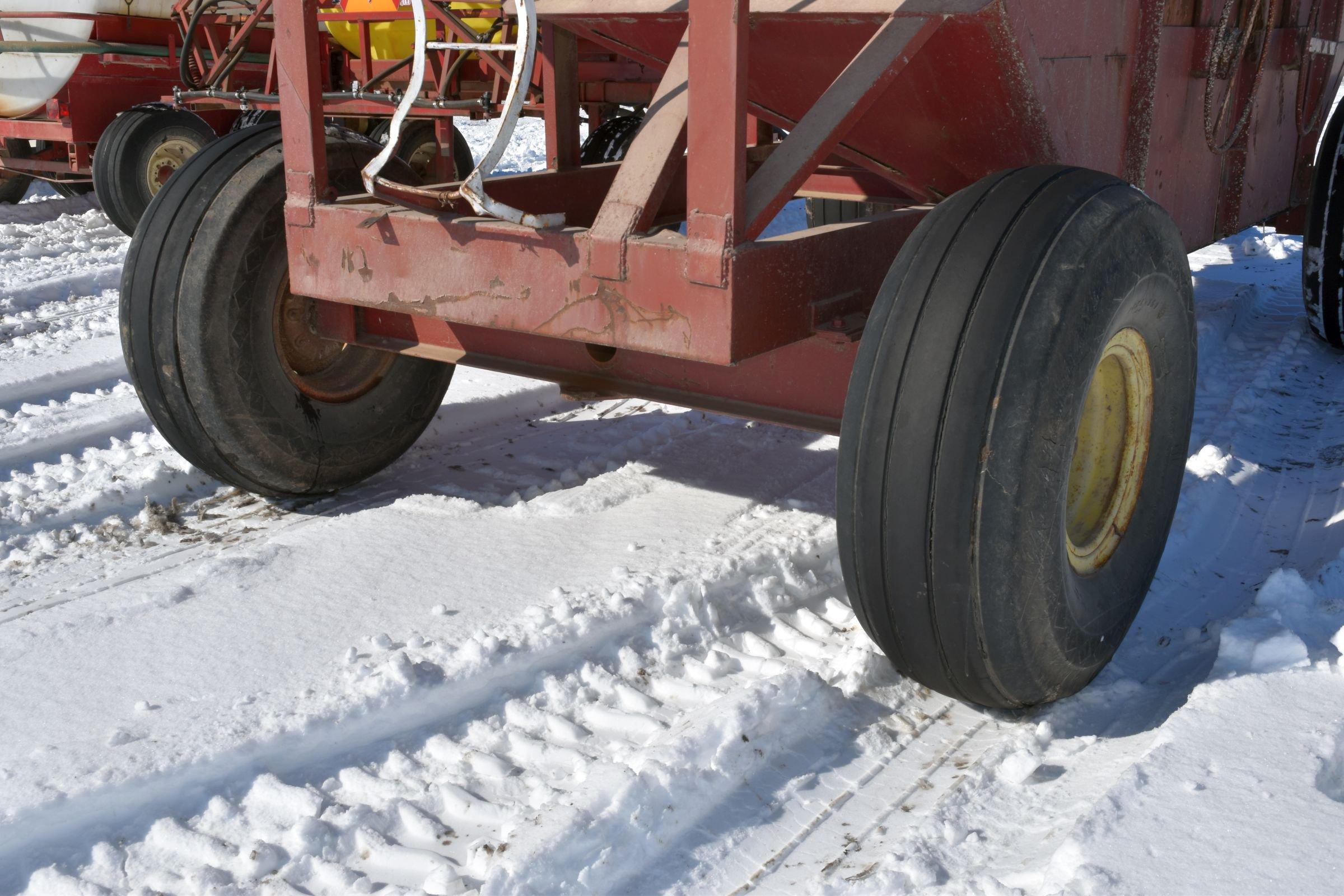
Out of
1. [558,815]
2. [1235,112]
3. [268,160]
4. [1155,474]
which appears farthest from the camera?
[1235,112]

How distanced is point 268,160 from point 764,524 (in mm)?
1734

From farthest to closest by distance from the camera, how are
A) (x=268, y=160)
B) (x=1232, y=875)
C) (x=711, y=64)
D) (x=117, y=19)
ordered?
(x=117, y=19) < (x=268, y=160) < (x=711, y=64) < (x=1232, y=875)

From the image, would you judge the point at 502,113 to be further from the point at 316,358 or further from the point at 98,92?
the point at 98,92

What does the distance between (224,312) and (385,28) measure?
5.67 m

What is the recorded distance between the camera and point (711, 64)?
93.4 inches

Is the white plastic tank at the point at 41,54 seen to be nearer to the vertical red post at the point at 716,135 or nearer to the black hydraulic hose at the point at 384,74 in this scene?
the black hydraulic hose at the point at 384,74

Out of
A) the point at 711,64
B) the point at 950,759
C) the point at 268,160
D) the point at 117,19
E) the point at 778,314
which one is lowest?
the point at 950,759

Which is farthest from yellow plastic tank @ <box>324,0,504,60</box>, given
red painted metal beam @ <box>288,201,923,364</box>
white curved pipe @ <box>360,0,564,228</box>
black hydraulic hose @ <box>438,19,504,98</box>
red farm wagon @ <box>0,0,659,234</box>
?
white curved pipe @ <box>360,0,564,228</box>

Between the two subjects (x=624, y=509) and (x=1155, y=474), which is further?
(x=624, y=509)

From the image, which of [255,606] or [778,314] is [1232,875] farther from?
[255,606]

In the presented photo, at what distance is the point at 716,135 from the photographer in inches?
94.3

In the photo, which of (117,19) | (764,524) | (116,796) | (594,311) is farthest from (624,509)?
(117,19)

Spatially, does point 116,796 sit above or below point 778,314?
below

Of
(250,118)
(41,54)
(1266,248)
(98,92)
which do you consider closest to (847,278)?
(1266,248)
